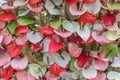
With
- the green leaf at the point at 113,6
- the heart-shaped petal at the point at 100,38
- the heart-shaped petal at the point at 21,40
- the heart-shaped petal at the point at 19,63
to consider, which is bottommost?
the heart-shaped petal at the point at 19,63

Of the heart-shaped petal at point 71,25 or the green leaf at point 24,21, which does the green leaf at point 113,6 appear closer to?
the heart-shaped petal at point 71,25

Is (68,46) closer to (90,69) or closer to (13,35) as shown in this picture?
(90,69)

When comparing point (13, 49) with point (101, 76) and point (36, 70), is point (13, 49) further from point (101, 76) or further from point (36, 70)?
point (101, 76)

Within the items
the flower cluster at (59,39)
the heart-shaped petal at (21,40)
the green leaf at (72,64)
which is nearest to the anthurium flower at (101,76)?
the flower cluster at (59,39)

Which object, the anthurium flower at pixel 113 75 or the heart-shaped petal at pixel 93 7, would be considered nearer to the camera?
the heart-shaped petal at pixel 93 7

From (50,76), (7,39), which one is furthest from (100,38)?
(7,39)

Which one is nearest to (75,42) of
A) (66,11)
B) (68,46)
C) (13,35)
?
(68,46)

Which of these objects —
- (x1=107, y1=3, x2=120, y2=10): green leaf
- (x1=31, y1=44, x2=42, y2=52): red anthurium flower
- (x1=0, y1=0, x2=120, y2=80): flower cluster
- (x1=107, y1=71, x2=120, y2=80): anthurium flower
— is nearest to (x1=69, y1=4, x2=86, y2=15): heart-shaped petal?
(x1=0, y1=0, x2=120, y2=80): flower cluster
